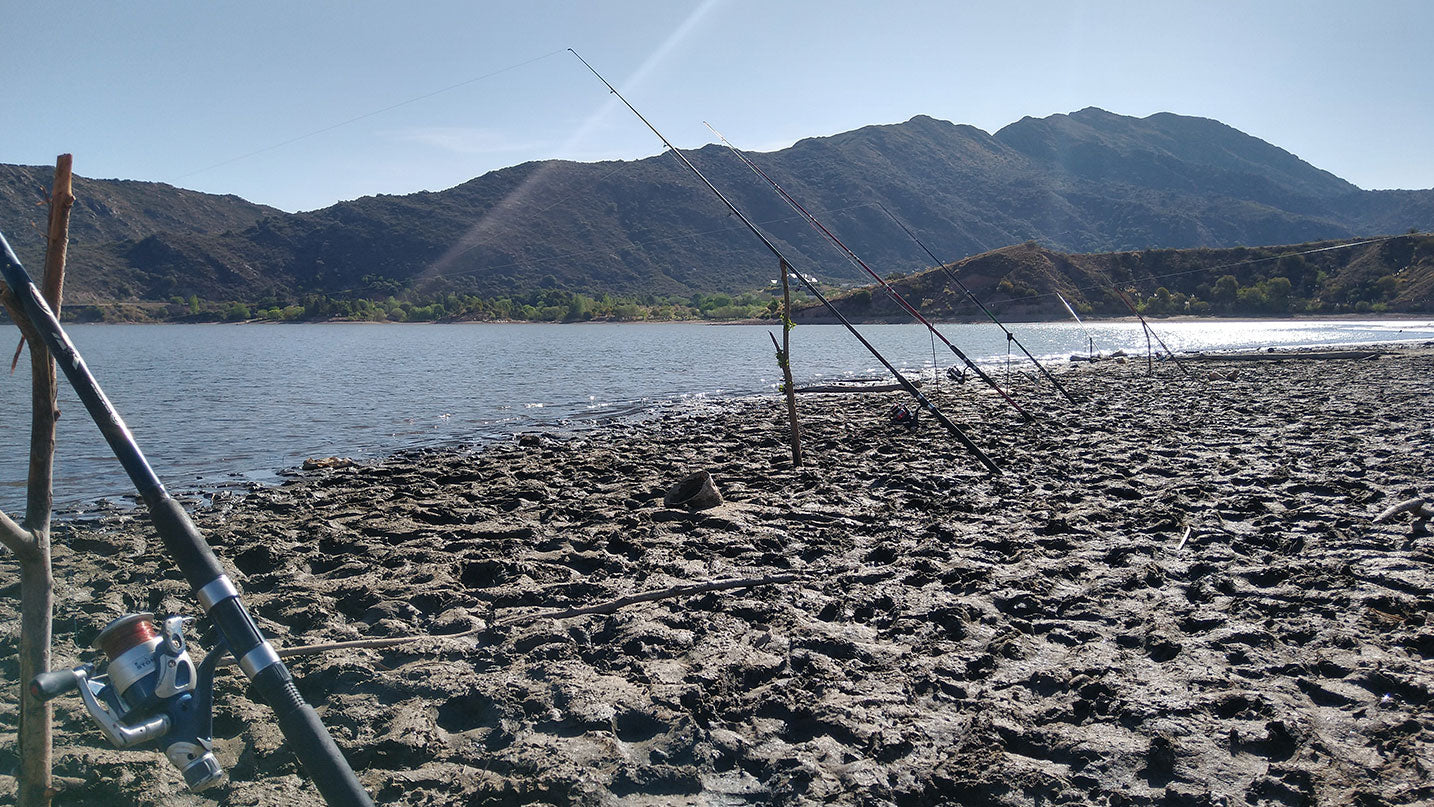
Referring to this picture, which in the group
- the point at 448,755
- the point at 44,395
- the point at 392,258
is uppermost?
the point at 392,258

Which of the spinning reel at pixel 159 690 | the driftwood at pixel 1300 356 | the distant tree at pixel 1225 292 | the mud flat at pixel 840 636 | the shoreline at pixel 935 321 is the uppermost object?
the distant tree at pixel 1225 292

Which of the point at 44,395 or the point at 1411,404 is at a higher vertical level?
the point at 44,395

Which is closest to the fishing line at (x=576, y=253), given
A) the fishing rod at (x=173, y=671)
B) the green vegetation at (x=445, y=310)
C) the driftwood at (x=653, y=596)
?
the green vegetation at (x=445, y=310)

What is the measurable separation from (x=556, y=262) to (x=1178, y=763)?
15554cm

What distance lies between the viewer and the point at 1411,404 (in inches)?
612

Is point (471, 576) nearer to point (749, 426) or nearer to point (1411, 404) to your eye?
point (749, 426)

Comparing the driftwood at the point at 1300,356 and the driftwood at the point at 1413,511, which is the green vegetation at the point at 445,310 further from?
the driftwood at the point at 1413,511

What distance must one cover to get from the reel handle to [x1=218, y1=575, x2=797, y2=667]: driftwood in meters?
2.52

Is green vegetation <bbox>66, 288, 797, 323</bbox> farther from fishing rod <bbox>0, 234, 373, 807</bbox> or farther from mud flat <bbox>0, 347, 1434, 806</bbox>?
fishing rod <bbox>0, 234, 373, 807</bbox>

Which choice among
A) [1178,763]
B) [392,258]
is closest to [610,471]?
[1178,763]

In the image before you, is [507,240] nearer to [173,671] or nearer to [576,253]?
[576,253]

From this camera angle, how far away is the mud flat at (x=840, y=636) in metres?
3.63

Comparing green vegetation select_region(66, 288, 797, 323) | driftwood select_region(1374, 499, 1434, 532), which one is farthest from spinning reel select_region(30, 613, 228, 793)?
green vegetation select_region(66, 288, 797, 323)

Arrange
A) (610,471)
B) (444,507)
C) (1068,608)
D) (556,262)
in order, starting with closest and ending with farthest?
(1068,608), (444,507), (610,471), (556,262)
